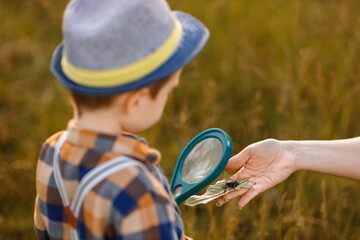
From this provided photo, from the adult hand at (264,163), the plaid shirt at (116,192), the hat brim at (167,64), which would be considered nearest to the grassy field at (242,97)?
the adult hand at (264,163)

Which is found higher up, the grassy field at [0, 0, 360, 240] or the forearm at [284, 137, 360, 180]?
the forearm at [284, 137, 360, 180]

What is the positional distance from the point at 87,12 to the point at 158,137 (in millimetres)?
1875

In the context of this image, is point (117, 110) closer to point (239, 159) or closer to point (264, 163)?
point (239, 159)

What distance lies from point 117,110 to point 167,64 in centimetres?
19

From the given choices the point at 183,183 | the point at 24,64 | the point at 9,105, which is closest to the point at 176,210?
the point at 183,183

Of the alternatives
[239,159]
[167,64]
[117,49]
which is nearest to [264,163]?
[239,159]

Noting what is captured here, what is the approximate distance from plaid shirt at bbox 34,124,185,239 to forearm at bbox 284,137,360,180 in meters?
0.75

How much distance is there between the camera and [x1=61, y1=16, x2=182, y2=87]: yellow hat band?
1.14m

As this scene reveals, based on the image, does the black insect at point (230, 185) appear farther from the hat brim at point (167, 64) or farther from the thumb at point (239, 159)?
the hat brim at point (167, 64)

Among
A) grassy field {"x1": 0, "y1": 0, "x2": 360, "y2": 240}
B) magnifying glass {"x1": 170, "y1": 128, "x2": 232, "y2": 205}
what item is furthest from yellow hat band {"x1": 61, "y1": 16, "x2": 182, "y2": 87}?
grassy field {"x1": 0, "y1": 0, "x2": 360, "y2": 240}

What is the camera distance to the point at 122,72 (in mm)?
1142

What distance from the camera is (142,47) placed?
116 cm

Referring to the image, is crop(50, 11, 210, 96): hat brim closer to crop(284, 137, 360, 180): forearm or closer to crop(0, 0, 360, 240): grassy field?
crop(284, 137, 360, 180): forearm

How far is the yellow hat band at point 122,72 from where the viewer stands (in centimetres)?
114
